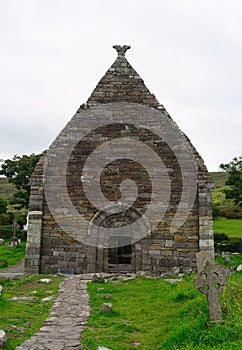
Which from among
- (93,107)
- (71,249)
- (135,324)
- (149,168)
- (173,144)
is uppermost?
(93,107)

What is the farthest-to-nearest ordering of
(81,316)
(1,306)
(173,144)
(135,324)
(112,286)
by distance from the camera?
(173,144)
(112,286)
(1,306)
(81,316)
(135,324)

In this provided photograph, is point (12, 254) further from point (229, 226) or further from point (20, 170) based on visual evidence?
point (229, 226)

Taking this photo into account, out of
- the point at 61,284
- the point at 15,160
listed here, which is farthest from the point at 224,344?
the point at 15,160

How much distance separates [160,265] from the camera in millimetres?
13711

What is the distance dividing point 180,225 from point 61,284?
496cm

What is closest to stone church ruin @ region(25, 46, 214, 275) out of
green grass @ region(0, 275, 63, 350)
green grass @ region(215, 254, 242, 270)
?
green grass @ region(0, 275, 63, 350)

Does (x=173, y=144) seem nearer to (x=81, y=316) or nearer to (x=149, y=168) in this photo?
(x=149, y=168)

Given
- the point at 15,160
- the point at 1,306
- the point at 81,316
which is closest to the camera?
the point at 81,316

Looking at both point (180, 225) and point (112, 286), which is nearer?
point (112, 286)

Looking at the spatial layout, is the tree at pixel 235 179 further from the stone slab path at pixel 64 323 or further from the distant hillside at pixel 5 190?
the distant hillside at pixel 5 190

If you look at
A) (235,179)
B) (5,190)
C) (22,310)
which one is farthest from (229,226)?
(5,190)

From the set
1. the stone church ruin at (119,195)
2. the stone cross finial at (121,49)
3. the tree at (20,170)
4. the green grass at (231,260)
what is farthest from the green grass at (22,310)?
the tree at (20,170)

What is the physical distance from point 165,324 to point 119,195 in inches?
321

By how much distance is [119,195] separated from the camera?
564 inches
